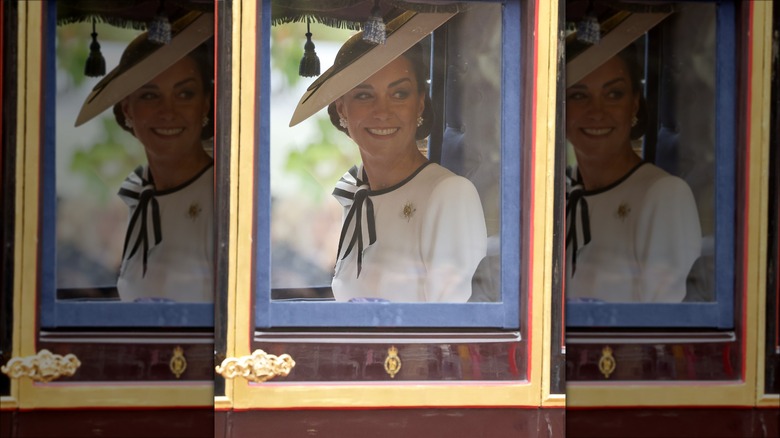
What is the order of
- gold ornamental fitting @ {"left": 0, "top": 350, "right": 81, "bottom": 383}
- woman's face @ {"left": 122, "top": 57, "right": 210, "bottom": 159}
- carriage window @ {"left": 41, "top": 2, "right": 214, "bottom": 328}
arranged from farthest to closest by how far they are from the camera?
1. woman's face @ {"left": 122, "top": 57, "right": 210, "bottom": 159}
2. carriage window @ {"left": 41, "top": 2, "right": 214, "bottom": 328}
3. gold ornamental fitting @ {"left": 0, "top": 350, "right": 81, "bottom": 383}

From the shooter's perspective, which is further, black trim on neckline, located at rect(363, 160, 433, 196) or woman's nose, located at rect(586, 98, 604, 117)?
woman's nose, located at rect(586, 98, 604, 117)

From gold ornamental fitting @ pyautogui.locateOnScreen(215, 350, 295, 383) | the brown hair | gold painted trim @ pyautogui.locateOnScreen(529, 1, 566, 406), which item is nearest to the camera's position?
gold ornamental fitting @ pyautogui.locateOnScreen(215, 350, 295, 383)

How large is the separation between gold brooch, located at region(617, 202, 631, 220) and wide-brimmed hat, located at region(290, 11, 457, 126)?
1360 millimetres

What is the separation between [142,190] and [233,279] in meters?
1.07

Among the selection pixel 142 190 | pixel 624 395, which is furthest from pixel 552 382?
pixel 142 190

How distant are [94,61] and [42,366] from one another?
1198 millimetres

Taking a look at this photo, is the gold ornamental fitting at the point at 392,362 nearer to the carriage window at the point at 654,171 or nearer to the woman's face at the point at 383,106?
the woman's face at the point at 383,106

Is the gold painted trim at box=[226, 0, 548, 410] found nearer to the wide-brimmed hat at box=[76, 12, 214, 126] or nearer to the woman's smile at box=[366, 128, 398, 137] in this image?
the woman's smile at box=[366, 128, 398, 137]

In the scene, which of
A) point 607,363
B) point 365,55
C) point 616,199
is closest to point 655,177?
point 616,199

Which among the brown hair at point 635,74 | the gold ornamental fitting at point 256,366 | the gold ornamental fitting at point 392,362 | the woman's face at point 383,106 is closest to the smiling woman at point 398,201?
the woman's face at point 383,106

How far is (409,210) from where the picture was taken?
329cm

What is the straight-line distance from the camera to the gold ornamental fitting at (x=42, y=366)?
3.56m

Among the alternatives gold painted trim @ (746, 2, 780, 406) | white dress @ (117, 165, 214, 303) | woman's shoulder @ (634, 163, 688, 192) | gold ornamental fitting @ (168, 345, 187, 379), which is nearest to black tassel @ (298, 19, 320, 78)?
white dress @ (117, 165, 214, 303)

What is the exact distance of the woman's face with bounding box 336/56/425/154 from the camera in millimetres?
3229
